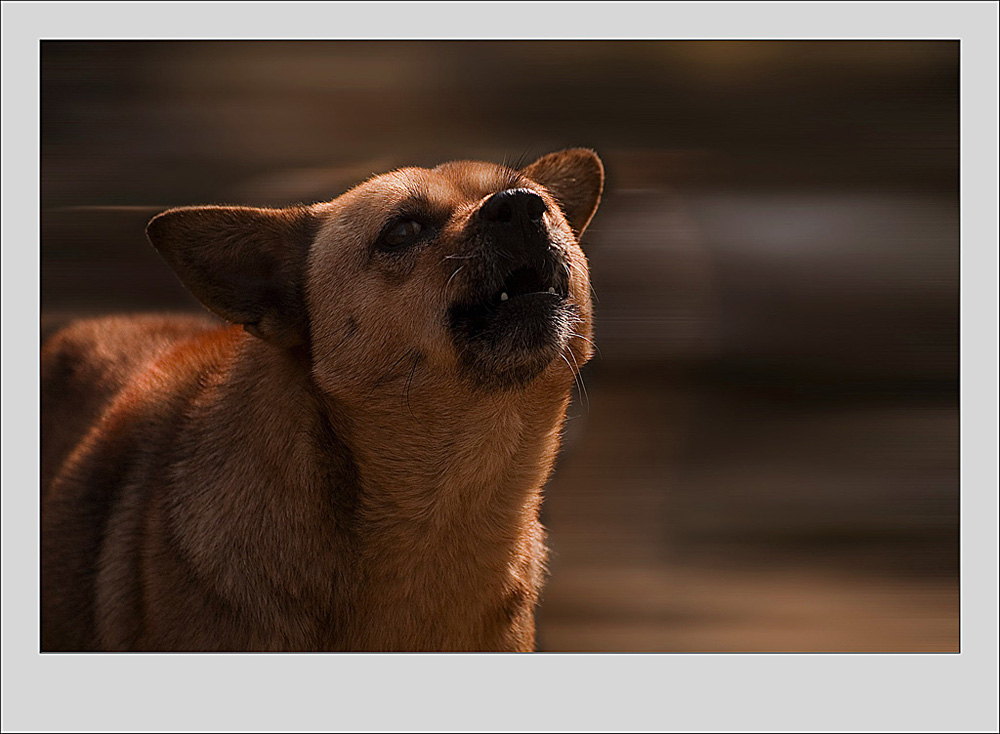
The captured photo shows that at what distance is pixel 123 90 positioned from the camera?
118 inches

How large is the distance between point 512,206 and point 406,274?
305 millimetres

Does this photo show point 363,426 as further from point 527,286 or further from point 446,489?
point 527,286

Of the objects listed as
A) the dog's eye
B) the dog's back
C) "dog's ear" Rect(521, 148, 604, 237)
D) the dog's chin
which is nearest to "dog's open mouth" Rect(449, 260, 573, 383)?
the dog's chin

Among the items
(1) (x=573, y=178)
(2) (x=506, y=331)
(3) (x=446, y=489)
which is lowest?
(3) (x=446, y=489)

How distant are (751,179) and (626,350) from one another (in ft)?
1.94

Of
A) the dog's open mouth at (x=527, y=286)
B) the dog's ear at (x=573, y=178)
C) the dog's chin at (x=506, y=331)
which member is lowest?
the dog's chin at (x=506, y=331)

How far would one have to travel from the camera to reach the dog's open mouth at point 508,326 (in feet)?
8.16

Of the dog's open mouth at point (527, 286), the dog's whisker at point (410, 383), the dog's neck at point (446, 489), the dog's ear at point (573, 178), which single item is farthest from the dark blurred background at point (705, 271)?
the dog's whisker at point (410, 383)

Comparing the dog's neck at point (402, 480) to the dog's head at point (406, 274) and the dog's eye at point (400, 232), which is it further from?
the dog's eye at point (400, 232)

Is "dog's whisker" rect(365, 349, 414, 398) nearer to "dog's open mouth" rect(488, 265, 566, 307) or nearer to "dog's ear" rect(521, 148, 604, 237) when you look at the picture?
"dog's open mouth" rect(488, 265, 566, 307)

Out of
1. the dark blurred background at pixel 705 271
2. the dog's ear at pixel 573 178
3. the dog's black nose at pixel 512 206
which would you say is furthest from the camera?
the dark blurred background at pixel 705 271

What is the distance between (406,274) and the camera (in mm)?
2541

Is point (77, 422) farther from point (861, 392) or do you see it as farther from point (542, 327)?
point (861, 392)

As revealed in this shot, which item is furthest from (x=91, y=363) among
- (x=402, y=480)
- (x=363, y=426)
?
(x=402, y=480)
